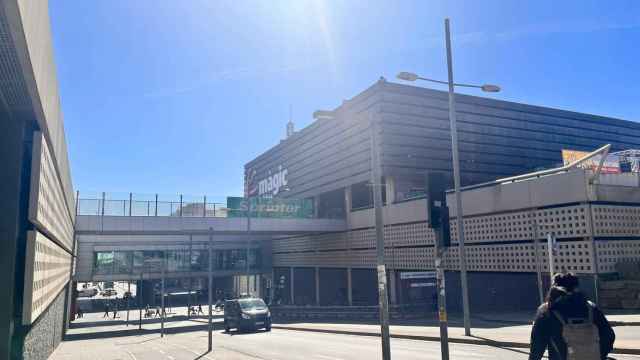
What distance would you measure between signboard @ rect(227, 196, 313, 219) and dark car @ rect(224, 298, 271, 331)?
12.6m

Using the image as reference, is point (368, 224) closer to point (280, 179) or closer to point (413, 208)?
point (413, 208)

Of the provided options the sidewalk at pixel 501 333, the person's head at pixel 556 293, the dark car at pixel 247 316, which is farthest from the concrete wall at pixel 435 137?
the person's head at pixel 556 293

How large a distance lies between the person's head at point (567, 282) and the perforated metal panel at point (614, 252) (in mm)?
22220

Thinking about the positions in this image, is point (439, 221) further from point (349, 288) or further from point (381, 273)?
point (349, 288)

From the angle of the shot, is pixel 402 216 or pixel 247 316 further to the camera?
pixel 402 216

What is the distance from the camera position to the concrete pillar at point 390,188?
41.8 meters

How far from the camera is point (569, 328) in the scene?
4648 mm

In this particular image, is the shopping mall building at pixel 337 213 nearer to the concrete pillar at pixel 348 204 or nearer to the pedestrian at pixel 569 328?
the concrete pillar at pixel 348 204

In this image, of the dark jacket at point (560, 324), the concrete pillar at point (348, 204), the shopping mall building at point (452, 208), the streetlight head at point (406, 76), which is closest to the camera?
the dark jacket at point (560, 324)

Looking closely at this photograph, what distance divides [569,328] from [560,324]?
6.0 inches

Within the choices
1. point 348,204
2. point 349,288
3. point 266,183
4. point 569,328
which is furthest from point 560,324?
point 266,183


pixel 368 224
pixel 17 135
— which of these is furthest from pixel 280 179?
pixel 17 135

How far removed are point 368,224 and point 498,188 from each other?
1684cm

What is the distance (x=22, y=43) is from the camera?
6.11m
